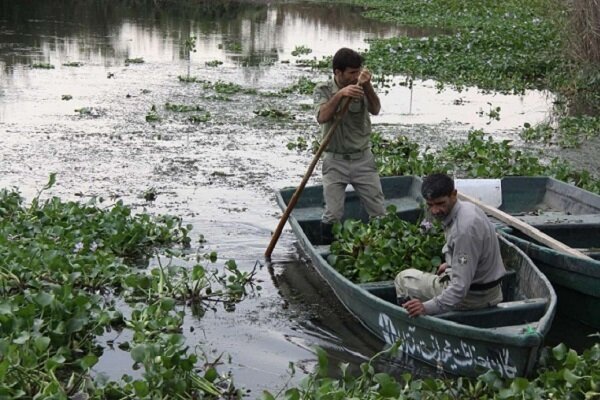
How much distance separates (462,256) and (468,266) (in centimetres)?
7

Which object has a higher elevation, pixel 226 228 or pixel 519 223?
pixel 519 223

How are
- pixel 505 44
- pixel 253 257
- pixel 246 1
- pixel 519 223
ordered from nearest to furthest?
pixel 519 223 < pixel 253 257 < pixel 505 44 < pixel 246 1

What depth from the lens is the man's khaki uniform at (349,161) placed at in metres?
7.77

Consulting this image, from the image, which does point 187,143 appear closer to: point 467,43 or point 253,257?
point 253,257

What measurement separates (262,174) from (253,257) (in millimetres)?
2976

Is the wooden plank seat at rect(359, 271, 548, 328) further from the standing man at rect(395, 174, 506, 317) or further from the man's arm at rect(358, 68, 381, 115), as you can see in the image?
the man's arm at rect(358, 68, 381, 115)

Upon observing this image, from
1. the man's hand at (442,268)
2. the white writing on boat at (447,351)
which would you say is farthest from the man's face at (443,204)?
the white writing on boat at (447,351)

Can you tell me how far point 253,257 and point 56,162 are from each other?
167 inches

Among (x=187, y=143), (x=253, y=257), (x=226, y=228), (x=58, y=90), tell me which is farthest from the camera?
(x=58, y=90)

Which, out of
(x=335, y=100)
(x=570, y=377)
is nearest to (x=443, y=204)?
(x=570, y=377)

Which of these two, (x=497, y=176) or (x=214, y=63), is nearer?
Result: (x=497, y=176)

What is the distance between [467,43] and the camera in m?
22.5

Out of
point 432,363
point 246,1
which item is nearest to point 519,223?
point 432,363

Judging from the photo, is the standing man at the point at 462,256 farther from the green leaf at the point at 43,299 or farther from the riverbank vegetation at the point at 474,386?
the green leaf at the point at 43,299
